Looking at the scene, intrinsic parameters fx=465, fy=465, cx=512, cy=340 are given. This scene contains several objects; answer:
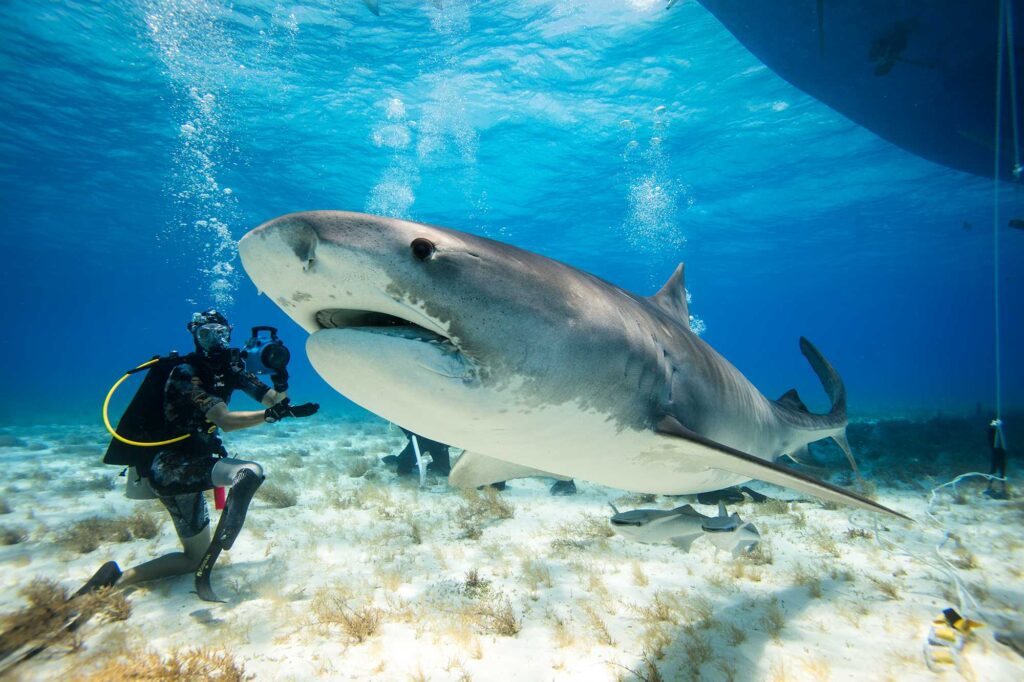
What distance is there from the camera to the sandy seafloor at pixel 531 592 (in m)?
2.99

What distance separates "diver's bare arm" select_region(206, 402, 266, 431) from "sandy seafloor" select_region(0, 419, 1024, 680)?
4.91ft

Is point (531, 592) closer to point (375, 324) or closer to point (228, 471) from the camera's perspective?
point (228, 471)

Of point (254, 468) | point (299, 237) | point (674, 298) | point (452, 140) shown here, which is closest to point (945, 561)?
point (674, 298)

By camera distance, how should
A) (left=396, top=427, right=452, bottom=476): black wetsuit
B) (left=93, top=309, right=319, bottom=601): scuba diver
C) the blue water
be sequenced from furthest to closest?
the blue water, (left=396, top=427, right=452, bottom=476): black wetsuit, (left=93, top=309, right=319, bottom=601): scuba diver

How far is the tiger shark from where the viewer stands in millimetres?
1635

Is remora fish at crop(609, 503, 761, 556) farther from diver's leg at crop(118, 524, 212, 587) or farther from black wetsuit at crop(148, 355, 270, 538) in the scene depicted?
diver's leg at crop(118, 524, 212, 587)

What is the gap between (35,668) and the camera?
9.88 feet

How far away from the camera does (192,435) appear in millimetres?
4180

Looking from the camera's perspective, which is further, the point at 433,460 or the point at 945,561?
the point at 433,460

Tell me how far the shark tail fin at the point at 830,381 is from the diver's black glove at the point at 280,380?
531cm

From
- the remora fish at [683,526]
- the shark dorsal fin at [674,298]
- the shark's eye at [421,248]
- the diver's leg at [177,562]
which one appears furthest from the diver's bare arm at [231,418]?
the shark dorsal fin at [674,298]

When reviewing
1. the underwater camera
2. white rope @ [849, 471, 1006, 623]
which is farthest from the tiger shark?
the underwater camera

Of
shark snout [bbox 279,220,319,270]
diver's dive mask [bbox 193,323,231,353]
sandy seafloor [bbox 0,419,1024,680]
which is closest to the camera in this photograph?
shark snout [bbox 279,220,319,270]

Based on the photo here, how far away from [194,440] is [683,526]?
4295 millimetres
